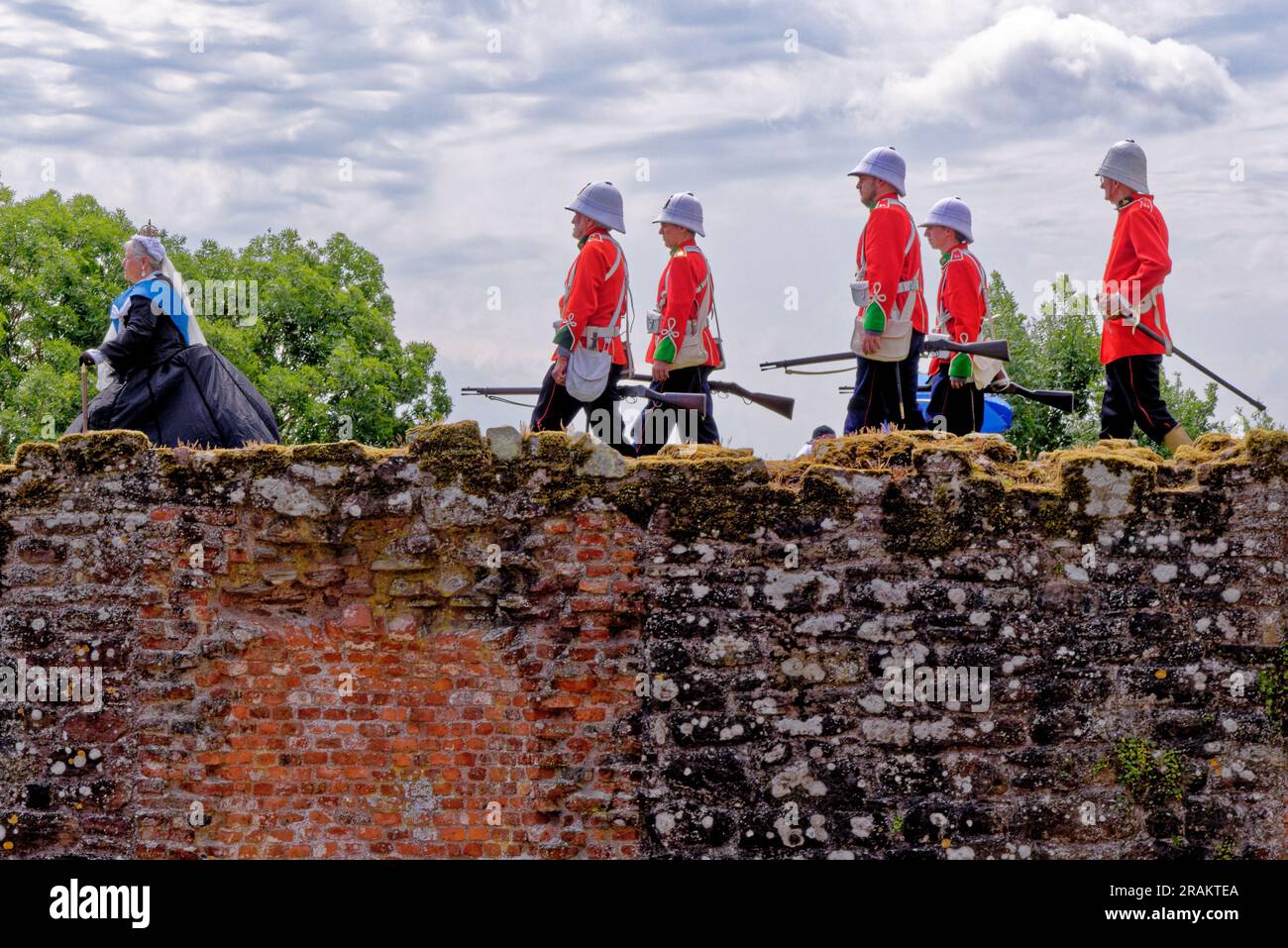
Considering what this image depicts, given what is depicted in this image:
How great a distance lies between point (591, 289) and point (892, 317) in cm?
201

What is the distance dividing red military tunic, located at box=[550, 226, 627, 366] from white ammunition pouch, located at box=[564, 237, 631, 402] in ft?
0.09

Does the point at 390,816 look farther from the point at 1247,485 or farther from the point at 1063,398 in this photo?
the point at 1063,398

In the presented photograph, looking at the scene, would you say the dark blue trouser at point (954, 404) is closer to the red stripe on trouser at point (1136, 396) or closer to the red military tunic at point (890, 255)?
the red military tunic at point (890, 255)

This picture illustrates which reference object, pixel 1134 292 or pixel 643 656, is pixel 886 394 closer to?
pixel 1134 292

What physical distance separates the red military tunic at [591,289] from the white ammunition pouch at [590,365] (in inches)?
1.1

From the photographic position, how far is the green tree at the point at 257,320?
31750mm

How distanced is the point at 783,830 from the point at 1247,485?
122 inches

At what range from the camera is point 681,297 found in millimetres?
11461

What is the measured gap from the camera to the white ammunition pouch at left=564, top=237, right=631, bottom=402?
10664mm

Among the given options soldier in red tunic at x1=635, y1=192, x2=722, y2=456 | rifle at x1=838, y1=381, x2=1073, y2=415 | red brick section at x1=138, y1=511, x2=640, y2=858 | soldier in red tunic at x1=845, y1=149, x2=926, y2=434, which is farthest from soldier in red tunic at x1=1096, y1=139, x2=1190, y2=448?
red brick section at x1=138, y1=511, x2=640, y2=858

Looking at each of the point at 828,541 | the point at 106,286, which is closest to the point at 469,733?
the point at 828,541

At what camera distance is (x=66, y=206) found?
35.0 m

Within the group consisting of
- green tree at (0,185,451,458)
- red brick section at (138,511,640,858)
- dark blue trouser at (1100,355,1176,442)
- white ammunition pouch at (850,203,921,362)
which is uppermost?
green tree at (0,185,451,458)

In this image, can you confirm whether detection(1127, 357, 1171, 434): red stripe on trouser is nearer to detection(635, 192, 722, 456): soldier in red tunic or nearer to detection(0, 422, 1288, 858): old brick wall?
detection(0, 422, 1288, 858): old brick wall
